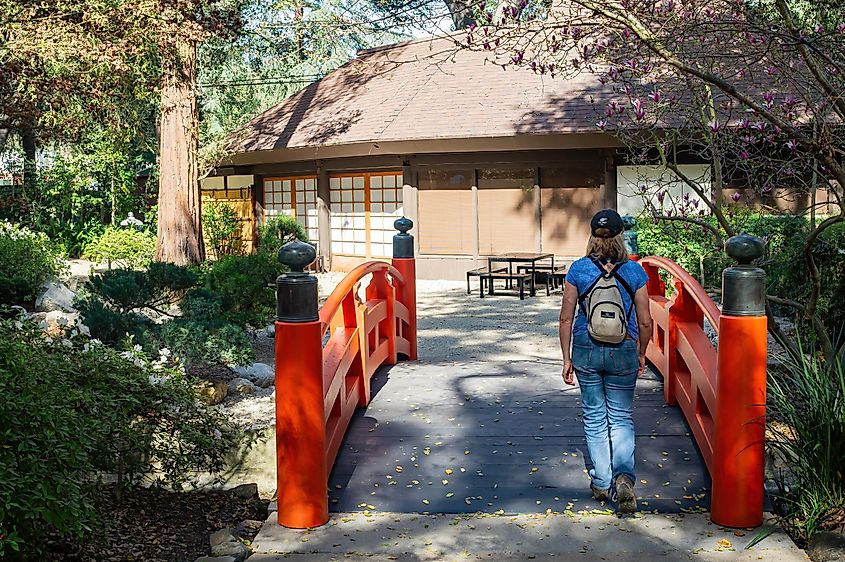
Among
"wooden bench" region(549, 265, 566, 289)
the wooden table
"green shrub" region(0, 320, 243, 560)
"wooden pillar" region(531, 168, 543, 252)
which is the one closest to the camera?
"green shrub" region(0, 320, 243, 560)

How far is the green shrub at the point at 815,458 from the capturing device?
430cm

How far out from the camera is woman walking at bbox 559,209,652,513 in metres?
4.72

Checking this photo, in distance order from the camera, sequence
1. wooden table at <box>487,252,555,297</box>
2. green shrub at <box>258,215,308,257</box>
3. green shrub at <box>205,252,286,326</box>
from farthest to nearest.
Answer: green shrub at <box>258,215,308,257</box> → wooden table at <box>487,252,555,297</box> → green shrub at <box>205,252,286,326</box>

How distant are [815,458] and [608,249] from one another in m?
1.42

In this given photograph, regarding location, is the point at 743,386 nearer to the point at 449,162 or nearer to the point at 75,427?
the point at 75,427

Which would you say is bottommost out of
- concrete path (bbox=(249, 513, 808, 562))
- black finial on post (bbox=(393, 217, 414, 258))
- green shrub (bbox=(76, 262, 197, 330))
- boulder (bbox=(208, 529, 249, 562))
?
boulder (bbox=(208, 529, 249, 562))

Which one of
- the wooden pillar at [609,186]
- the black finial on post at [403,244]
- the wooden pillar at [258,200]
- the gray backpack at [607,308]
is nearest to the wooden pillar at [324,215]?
the wooden pillar at [258,200]

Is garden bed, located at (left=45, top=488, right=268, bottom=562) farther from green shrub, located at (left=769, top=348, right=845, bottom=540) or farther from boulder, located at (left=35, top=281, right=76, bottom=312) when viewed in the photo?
boulder, located at (left=35, top=281, right=76, bottom=312)

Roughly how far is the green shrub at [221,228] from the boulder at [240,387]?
1462 centimetres

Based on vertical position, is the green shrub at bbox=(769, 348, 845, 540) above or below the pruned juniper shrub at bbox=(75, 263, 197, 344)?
below

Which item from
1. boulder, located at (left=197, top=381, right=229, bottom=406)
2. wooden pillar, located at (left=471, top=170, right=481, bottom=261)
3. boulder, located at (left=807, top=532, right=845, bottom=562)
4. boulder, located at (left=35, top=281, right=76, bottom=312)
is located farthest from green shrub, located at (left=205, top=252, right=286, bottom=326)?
wooden pillar, located at (left=471, top=170, right=481, bottom=261)

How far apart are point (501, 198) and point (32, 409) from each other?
14936mm

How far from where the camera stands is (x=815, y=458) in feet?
14.4

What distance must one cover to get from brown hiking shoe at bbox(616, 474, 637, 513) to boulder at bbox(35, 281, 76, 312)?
9.70 metres
